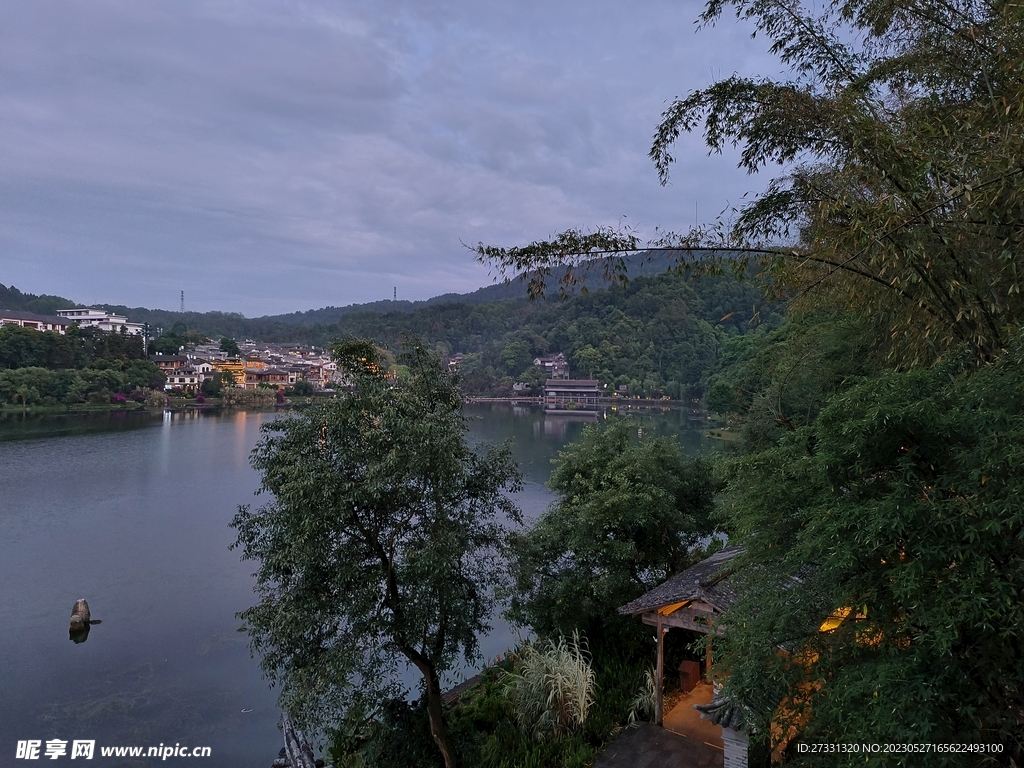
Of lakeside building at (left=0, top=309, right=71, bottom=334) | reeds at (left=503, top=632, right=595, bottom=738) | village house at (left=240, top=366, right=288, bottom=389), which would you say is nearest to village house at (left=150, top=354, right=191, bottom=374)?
village house at (left=240, top=366, right=288, bottom=389)

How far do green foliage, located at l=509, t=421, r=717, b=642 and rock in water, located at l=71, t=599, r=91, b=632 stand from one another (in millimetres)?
7322

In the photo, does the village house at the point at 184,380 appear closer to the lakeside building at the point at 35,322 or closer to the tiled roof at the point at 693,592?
the lakeside building at the point at 35,322

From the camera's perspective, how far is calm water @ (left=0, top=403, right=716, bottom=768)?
6.96m

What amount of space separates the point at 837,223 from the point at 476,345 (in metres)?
51.8

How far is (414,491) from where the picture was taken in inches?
166

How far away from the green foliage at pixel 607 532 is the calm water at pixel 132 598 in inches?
57.9

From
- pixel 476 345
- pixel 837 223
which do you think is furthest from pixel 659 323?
pixel 837 223

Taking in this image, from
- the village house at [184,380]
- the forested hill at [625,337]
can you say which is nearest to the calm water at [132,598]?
the village house at [184,380]

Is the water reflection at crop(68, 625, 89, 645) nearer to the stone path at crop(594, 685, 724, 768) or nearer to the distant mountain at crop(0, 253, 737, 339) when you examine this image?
the stone path at crop(594, 685, 724, 768)

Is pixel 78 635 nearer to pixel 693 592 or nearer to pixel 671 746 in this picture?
pixel 671 746

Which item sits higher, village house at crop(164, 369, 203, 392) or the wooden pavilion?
village house at crop(164, 369, 203, 392)

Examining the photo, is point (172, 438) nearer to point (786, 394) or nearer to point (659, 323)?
point (786, 394)

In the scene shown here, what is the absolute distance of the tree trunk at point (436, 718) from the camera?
4.43m

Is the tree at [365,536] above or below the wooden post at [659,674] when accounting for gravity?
above
